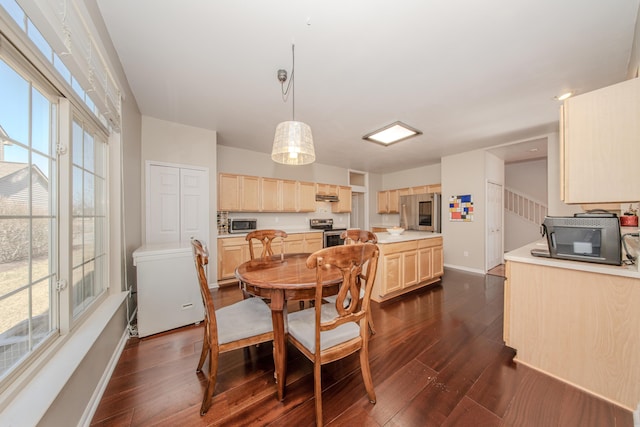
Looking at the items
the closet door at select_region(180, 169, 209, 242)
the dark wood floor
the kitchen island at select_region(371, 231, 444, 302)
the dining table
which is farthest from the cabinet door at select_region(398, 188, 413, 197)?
the dining table

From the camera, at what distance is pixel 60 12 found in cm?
106

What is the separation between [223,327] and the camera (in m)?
1.45

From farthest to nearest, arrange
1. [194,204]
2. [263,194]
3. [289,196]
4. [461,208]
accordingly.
→ [289,196] → [461,208] → [263,194] → [194,204]

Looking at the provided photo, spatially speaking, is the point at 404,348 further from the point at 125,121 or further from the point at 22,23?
the point at 125,121

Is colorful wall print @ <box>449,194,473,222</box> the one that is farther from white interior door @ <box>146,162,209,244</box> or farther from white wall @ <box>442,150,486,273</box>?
white interior door @ <box>146,162,209,244</box>

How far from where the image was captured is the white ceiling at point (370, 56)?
1.45 metres

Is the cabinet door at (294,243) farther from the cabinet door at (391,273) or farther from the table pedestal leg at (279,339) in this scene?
the table pedestal leg at (279,339)

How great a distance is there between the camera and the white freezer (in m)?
2.12

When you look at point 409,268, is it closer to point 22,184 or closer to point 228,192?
point 228,192

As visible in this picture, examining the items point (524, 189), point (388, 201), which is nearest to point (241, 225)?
point (388, 201)

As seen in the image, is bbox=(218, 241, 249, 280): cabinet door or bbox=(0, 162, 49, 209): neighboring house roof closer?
bbox=(0, 162, 49, 209): neighboring house roof

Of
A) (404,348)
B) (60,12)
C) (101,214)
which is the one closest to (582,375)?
(404,348)

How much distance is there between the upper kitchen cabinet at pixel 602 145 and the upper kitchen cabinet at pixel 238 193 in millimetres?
4077

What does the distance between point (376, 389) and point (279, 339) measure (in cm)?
75
